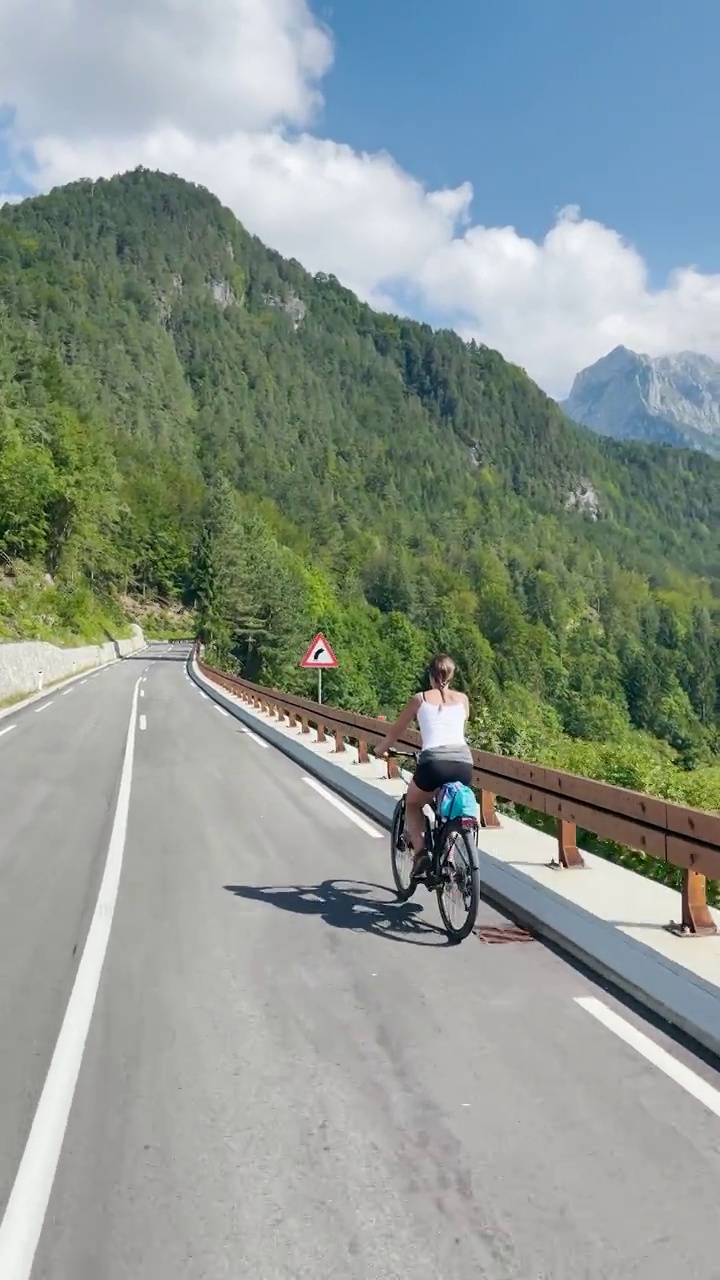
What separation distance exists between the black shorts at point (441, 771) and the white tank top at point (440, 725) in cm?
11

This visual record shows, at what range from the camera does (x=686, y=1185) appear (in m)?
3.73

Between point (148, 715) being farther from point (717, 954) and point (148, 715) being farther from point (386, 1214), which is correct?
point (386, 1214)

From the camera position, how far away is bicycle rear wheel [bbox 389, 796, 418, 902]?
26.5 feet

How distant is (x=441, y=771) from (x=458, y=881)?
0.82 meters

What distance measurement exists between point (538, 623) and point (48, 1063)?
18015 centimetres

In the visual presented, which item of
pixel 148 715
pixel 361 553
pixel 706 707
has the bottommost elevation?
pixel 706 707

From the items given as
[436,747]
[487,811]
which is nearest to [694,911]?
[436,747]

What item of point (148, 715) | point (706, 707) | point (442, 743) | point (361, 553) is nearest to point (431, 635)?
point (361, 553)

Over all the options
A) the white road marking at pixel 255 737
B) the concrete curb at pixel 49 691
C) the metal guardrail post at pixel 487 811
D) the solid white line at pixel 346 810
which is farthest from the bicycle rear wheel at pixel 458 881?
the concrete curb at pixel 49 691

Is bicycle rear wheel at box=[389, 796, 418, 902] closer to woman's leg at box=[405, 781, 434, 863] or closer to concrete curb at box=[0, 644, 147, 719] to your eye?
woman's leg at box=[405, 781, 434, 863]

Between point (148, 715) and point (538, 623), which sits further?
point (538, 623)

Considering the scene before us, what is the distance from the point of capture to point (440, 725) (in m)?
7.52

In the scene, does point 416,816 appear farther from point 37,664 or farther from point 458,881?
point 37,664

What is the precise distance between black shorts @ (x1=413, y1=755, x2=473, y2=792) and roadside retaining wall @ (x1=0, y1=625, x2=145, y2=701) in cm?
2843
